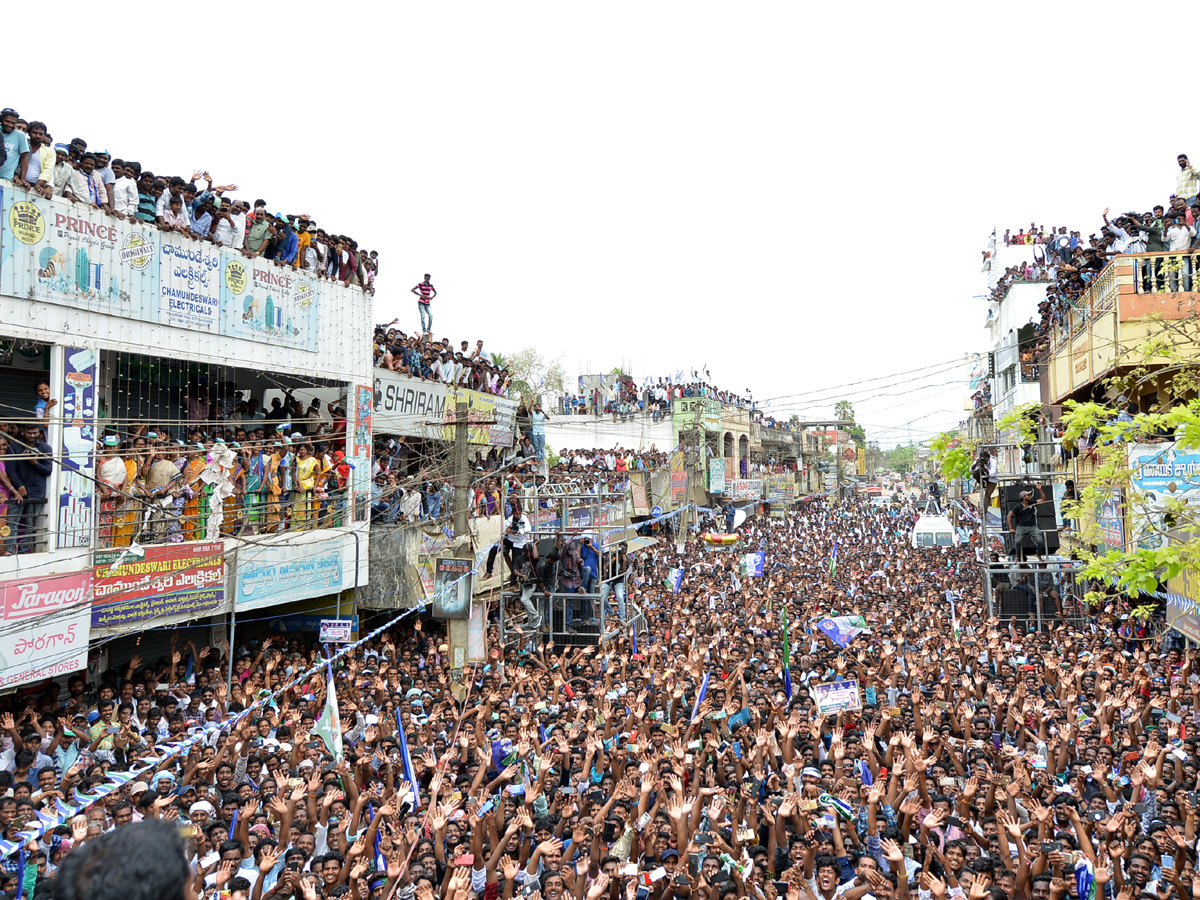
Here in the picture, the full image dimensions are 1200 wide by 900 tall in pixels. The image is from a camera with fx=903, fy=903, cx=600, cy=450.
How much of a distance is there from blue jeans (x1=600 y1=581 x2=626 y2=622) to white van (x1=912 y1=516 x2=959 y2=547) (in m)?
17.3

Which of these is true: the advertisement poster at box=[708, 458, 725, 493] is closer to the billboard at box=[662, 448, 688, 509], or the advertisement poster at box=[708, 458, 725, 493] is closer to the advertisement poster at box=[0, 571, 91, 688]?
the billboard at box=[662, 448, 688, 509]

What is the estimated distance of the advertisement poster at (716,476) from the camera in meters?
44.5

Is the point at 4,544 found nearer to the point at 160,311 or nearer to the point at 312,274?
the point at 160,311

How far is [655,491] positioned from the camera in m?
34.0

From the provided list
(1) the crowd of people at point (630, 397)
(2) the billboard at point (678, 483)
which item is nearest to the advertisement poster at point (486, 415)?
(2) the billboard at point (678, 483)

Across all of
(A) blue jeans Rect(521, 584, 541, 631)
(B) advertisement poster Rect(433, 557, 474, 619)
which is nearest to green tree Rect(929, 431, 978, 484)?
(B) advertisement poster Rect(433, 557, 474, 619)

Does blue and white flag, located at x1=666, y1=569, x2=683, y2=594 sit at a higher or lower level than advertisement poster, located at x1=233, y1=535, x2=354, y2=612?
lower

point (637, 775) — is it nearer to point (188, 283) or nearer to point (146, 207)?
point (188, 283)

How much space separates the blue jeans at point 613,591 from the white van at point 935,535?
56.7 feet

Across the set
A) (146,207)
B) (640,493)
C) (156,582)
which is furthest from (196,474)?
(640,493)

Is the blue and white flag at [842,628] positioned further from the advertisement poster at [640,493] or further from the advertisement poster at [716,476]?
the advertisement poster at [716,476]

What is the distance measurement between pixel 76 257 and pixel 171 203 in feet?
6.38

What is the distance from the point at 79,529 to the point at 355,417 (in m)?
5.77

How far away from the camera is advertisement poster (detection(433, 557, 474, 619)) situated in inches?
536
